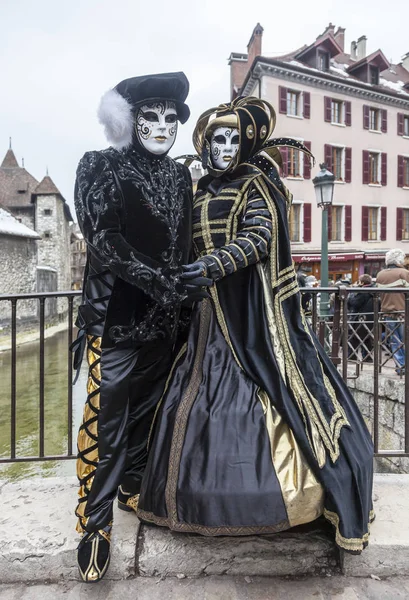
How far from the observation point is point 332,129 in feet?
66.4

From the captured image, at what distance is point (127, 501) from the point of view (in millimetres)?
1925

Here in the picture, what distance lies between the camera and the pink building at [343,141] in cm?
1905

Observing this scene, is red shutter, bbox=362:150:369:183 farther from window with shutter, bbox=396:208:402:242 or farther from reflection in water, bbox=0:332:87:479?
reflection in water, bbox=0:332:87:479

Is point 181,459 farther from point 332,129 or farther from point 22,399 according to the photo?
point 332,129

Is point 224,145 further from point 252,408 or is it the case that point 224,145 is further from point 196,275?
point 252,408

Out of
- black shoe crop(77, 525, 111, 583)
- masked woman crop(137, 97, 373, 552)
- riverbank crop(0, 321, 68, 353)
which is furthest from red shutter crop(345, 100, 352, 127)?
black shoe crop(77, 525, 111, 583)

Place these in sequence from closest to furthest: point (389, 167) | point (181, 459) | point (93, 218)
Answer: point (93, 218) → point (181, 459) → point (389, 167)

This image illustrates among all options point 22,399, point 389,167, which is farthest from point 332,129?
point 22,399

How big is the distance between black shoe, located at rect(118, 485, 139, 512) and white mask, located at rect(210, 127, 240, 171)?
4.68 ft

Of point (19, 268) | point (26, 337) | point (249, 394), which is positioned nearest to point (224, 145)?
point (249, 394)

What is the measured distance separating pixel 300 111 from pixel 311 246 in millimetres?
5847

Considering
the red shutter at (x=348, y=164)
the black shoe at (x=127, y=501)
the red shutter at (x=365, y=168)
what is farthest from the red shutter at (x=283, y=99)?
the black shoe at (x=127, y=501)

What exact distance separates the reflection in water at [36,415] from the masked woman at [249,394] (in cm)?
379

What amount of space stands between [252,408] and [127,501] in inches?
28.8
